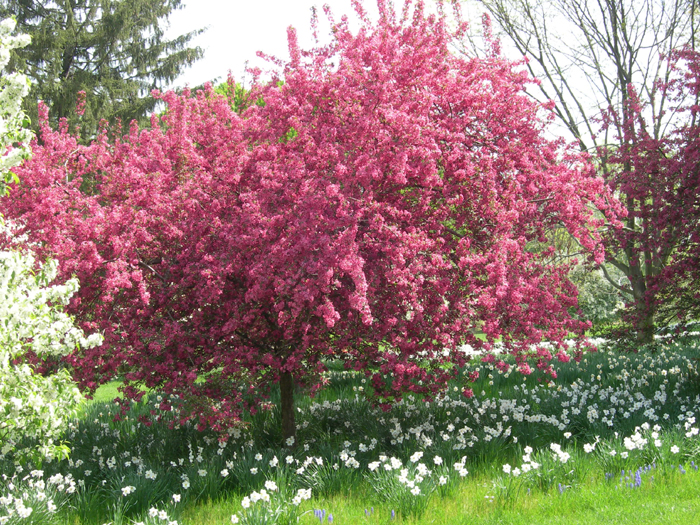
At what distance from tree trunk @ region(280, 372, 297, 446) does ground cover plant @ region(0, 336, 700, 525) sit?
0.67ft

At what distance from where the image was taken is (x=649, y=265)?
11820 mm

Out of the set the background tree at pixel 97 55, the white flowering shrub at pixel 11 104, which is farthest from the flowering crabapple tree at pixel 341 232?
the background tree at pixel 97 55

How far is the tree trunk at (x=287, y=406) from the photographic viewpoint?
7.34 metres

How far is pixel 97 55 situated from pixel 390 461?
23.7 metres

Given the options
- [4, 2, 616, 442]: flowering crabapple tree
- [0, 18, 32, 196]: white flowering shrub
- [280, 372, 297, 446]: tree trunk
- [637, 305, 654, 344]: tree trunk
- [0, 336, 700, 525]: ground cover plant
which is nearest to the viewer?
[0, 18, 32, 196]: white flowering shrub

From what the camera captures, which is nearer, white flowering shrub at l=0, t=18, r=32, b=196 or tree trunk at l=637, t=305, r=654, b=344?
white flowering shrub at l=0, t=18, r=32, b=196

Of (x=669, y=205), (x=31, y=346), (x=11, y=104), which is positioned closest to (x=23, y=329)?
(x=31, y=346)

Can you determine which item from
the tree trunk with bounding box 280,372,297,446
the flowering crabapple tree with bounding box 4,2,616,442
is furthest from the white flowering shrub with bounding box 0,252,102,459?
the tree trunk with bounding box 280,372,297,446

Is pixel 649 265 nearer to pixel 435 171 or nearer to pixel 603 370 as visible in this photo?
pixel 603 370

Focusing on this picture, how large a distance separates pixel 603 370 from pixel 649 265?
2975 millimetres

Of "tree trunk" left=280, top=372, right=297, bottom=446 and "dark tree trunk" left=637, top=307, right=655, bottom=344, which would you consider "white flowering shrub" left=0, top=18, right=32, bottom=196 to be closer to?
"tree trunk" left=280, top=372, right=297, bottom=446

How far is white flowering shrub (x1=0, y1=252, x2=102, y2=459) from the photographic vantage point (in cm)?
446

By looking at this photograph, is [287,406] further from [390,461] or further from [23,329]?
[23,329]

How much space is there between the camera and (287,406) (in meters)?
7.39
